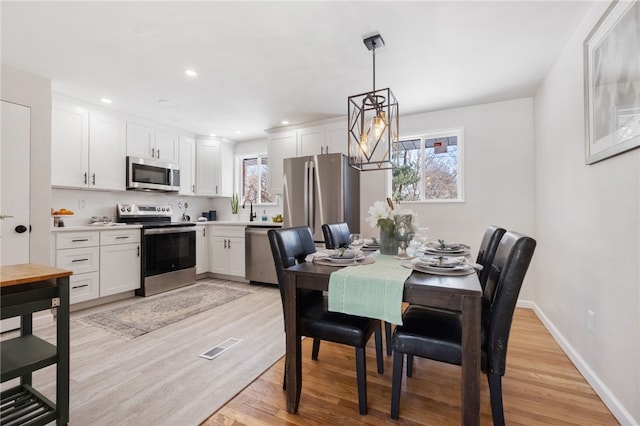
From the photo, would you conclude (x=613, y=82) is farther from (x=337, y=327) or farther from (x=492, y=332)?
(x=337, y=327)

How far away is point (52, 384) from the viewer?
186 centimetres

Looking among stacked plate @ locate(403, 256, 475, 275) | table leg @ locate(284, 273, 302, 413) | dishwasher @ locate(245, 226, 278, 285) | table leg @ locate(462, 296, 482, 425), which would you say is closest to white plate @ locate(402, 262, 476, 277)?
stacked plate @ locate(403, 256, 475, 275)

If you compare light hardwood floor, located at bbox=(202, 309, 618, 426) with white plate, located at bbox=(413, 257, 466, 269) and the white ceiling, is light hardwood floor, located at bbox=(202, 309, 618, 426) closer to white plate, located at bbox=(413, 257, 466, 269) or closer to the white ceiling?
white plate, located at bbox=(413, 257, 466, 269)

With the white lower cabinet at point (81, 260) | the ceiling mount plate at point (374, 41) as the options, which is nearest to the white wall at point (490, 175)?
the ceiling mount plate at point (374, 41)

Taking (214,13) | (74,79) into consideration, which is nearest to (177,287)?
(74,79)

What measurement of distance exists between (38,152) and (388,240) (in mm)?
3399

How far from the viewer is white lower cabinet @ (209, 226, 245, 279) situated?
179 inches

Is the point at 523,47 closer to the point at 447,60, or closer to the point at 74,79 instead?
the point at 447,60

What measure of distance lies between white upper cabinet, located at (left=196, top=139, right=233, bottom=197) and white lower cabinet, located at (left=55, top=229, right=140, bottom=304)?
1459mm

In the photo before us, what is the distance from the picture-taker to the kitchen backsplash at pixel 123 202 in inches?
145

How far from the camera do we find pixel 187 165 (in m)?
4.80

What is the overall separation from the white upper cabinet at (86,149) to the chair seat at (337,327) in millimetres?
3402

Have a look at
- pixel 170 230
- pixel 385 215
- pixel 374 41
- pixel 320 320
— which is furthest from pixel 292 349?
pixel 170 230

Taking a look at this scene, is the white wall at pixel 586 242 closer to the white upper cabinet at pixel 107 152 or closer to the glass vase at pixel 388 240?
the glass vase at pixel 388 240
